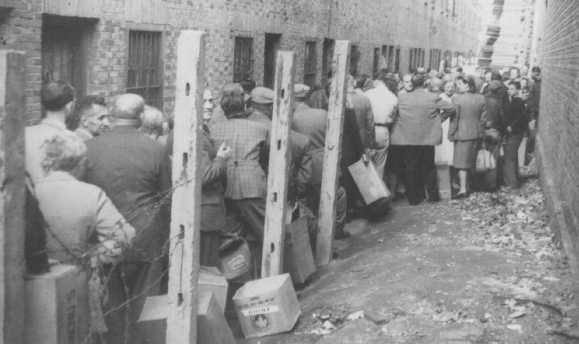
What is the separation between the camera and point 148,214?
18.5 ft

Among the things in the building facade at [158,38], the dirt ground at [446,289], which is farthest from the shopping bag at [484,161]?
the building facade at [158,38]

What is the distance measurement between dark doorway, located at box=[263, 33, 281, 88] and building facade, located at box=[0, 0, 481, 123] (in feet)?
0.06

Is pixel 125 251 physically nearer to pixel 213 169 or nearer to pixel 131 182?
pixel 131 182

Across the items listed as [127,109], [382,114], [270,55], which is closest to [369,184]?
[382,114]

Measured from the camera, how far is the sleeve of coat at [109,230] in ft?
15.2

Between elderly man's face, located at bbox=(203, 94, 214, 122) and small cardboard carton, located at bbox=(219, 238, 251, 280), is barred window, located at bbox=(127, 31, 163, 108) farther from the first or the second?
small cardboard carton, located at bbox=(219, 238, 251, 280)

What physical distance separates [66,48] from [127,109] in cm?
438

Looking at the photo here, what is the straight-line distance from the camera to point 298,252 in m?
8.09

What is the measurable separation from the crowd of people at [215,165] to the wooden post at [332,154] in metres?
0.25

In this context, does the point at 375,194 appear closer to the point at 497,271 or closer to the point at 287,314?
the point at 497,271

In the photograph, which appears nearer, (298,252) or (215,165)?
(215,165)

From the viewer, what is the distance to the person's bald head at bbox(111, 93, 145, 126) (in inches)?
223

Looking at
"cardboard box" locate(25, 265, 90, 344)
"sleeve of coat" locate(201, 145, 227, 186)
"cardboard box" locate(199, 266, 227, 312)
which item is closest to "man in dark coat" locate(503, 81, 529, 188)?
"sleeve of coat" locate(201, 145, 227, 186)

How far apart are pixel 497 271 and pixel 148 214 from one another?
138 inches
